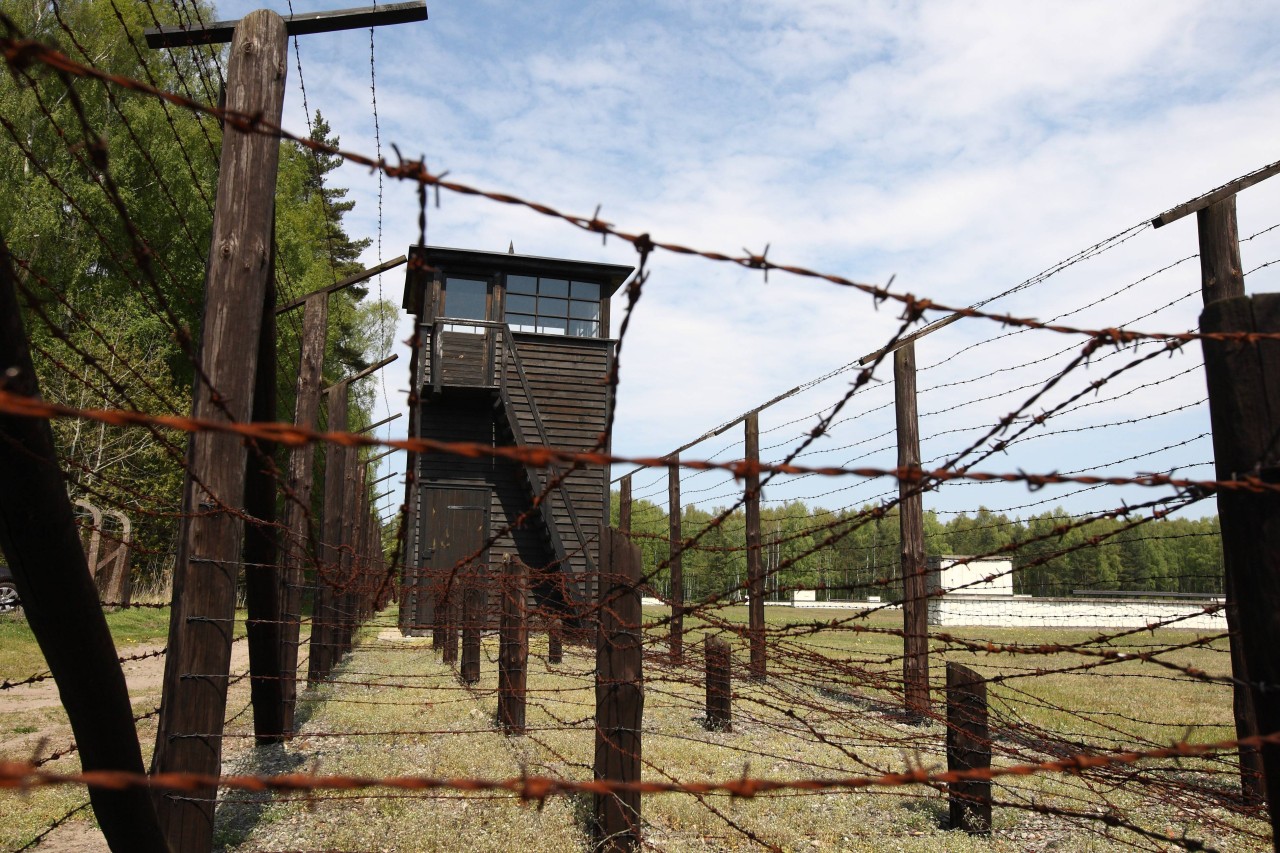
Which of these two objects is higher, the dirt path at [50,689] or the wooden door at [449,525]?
the wooden door at [449,525]

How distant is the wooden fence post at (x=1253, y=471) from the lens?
201cm

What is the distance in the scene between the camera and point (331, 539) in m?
12.8

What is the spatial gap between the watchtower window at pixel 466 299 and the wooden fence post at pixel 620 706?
57.9 ft

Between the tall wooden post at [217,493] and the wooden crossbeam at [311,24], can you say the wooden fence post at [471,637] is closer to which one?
the tall wooden post at [217,493]

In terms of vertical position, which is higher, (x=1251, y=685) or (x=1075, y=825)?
(x=1251, y=685)

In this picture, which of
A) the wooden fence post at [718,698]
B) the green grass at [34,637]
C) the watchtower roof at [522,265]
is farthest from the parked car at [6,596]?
the wooden fence post at [718,698]

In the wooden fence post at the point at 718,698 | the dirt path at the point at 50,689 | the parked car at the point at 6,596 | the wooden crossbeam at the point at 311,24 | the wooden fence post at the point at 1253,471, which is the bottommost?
the dirt path at the point at 50,689

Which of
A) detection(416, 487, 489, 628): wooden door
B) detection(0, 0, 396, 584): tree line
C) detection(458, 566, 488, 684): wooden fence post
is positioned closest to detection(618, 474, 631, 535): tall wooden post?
detection(416, 487, 489, 628): wooden door

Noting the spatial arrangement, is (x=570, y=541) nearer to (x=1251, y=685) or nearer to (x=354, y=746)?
(x=354, y=746)

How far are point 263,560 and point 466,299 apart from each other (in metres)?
16.9

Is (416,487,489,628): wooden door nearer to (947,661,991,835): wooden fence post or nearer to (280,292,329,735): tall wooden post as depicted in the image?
(280,292,329,735): tall wooden post

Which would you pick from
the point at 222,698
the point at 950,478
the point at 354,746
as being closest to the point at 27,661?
the point at 354,746

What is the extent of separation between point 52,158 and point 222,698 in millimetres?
30664

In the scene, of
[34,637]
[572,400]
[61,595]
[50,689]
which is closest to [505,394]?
[572,400]
